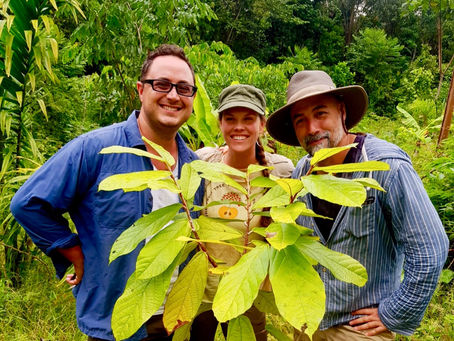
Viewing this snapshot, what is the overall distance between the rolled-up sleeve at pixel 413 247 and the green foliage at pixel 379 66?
1573 cm

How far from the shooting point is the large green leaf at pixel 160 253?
0.57m

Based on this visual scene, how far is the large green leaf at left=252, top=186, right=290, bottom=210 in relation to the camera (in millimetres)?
617

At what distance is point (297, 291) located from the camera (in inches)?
19.5

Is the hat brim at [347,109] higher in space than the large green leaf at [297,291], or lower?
higher

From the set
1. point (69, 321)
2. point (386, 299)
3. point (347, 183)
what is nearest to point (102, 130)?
point (347, 183)

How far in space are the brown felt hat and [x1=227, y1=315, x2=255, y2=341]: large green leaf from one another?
91 centimetres

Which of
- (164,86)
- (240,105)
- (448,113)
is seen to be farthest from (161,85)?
(448,113)

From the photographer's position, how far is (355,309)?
3.96 ft

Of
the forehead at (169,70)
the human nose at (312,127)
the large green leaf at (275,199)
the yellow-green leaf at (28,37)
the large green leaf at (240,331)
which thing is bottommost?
the large green leaf at (240,331)

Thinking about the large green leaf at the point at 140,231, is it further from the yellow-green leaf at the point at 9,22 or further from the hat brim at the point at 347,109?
Answer: the yellow-green leaf at the point at 9,22

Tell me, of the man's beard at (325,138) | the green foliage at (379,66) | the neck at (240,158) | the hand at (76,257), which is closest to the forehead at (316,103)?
the man's beard at (325,138)

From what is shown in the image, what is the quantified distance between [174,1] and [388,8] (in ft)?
76.6

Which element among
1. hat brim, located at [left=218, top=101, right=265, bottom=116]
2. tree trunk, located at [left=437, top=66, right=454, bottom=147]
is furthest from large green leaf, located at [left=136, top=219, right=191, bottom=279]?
tree trunk, located at [left=437, top=66, right=454, bottom=147]

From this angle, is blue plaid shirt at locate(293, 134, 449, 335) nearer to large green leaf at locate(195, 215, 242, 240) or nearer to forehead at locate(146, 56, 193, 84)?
large green leaf at locate(195, 215, 242, 240)
